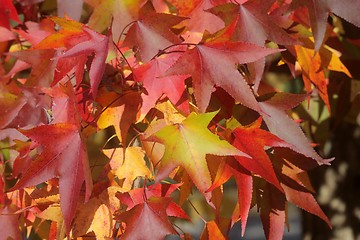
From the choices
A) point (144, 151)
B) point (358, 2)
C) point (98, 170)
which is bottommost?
point (98, 170)

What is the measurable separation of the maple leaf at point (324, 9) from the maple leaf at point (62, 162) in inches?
15.6

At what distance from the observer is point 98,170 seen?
4.55 feet

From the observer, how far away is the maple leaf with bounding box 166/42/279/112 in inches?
37.5

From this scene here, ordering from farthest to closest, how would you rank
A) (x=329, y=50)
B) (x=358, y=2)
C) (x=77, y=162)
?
(x=329, y=50)
(x=358, y=2)
(x=77, y=162)

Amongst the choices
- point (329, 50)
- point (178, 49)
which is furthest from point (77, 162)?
point (329, 50)

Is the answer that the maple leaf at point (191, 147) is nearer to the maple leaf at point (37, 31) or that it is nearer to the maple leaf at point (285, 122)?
the maple leaf at point (285, 122)

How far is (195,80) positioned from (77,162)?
0.20 metres

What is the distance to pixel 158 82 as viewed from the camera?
3.39 ft

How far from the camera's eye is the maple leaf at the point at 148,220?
0.97 meters

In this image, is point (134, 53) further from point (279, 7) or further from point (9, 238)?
point (9, 238)

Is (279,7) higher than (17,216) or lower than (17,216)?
higher

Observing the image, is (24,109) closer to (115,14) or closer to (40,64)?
(40,64)

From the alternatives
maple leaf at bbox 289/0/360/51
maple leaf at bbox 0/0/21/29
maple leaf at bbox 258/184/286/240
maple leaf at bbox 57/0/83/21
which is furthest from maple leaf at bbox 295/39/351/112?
maple leaf at bbox 0/0/21/29

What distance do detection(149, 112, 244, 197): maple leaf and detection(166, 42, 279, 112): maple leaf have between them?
0.10ft
